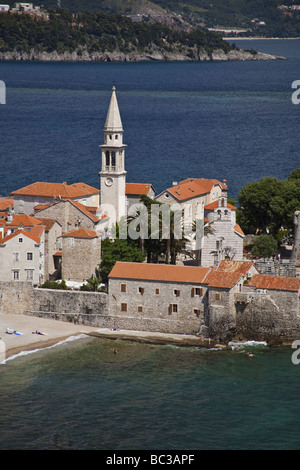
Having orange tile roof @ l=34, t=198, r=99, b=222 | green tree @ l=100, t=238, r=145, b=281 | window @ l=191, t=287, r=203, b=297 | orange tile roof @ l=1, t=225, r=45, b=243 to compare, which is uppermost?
orange tile roof @ l=34, t=198, r=99, b=222

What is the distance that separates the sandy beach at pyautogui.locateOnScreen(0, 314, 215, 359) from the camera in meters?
53.6

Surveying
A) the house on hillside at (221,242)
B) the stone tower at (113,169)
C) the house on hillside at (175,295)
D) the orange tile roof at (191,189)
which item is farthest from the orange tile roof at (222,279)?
the orange tile roof at (191,189)

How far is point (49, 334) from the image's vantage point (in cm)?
5512

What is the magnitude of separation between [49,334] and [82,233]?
832cm

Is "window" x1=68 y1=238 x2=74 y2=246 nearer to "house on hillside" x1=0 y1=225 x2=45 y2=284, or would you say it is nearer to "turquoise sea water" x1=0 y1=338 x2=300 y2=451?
"house on hillside" x1=0 y1=225 x2=45 y2=284

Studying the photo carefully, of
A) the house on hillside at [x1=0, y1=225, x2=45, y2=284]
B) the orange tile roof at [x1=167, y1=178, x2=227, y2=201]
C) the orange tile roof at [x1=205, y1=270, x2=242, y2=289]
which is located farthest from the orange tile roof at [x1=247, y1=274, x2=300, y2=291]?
the orange tile roof at [x1=167, y1=178, x2=227, y2=201]

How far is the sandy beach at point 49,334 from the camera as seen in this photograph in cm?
5362

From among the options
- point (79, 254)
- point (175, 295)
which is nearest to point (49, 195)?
point (79, 254)

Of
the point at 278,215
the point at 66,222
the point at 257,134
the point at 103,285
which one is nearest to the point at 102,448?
the point at 103,285

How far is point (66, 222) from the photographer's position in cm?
6297

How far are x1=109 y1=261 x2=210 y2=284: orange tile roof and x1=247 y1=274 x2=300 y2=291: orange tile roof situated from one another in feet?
10.5

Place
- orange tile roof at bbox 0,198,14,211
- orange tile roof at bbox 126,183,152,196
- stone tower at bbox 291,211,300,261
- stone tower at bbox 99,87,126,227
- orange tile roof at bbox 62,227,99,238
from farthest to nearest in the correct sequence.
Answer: orange tile roof at bbox 126,183,152,196
orange tile roof at bbox 0,198,14,211
stone tower at bbox 99,87,126,227
stone tower at bbox 291,211,300,261
orange tile roof at bbox 62,227,99,238
